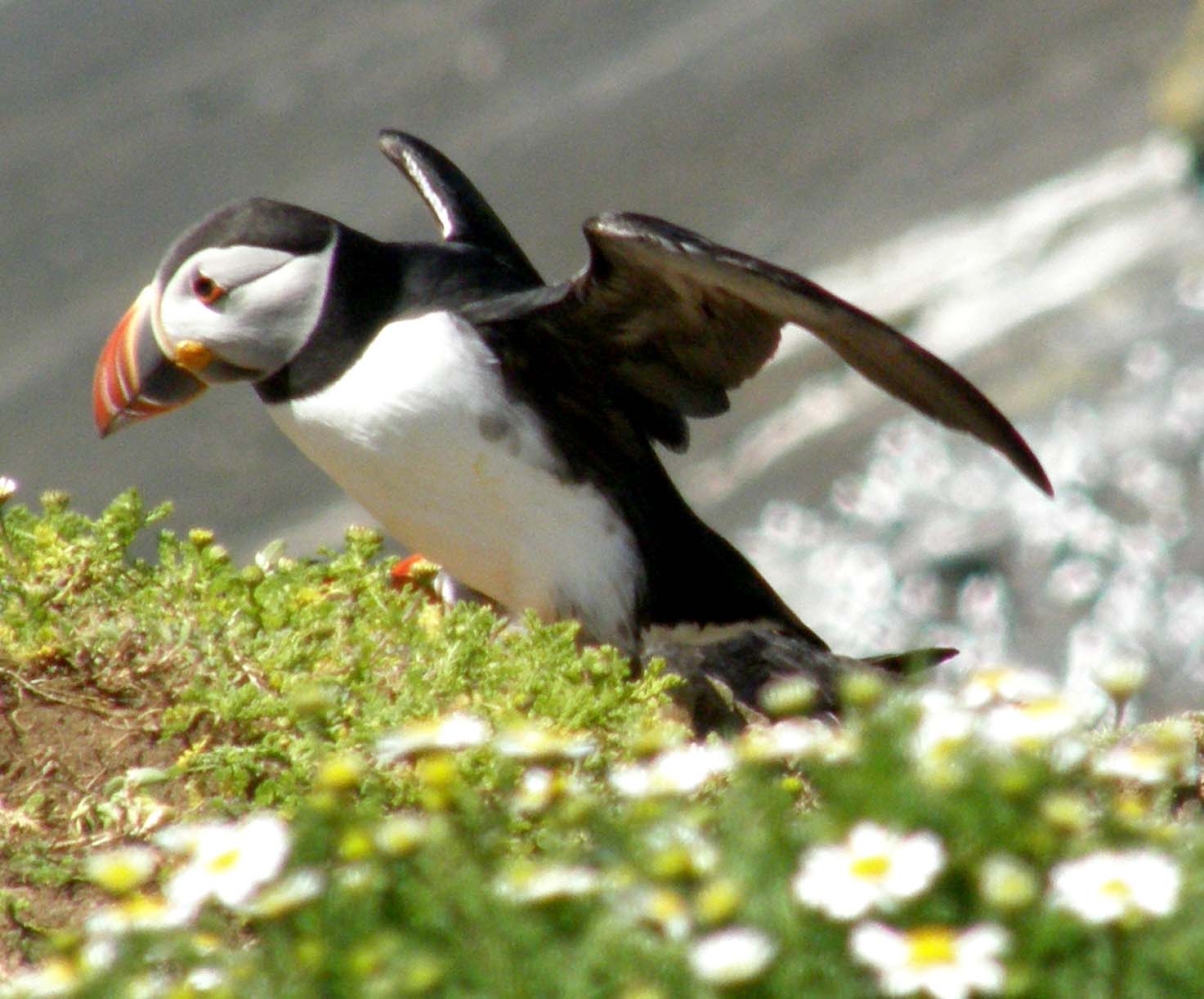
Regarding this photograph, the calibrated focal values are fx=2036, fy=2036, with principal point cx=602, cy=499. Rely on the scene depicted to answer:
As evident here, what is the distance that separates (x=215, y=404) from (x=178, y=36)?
2119 millimetres

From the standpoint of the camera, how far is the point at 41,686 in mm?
3088

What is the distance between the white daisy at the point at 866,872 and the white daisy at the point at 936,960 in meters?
0.03

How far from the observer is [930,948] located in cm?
169

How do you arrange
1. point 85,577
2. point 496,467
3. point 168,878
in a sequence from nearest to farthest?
point 168,878 < point 85,577 < point 496,467

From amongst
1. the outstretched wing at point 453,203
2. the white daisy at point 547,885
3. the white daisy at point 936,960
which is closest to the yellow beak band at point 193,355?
the outstretched wing at point 453,203

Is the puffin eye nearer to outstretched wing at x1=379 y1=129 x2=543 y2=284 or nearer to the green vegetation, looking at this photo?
outstretched wing at x1=379 y1=129 x2=543 y2=284

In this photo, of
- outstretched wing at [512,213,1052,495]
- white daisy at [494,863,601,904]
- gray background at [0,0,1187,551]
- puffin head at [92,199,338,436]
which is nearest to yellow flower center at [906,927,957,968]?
white daisy at [494,863,601,904]

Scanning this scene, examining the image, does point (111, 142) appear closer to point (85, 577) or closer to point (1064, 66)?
point (1064, 66)

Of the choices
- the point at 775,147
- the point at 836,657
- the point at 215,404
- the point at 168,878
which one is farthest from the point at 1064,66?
the point at 168,878

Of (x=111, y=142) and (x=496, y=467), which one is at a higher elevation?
(x=111, y=142)

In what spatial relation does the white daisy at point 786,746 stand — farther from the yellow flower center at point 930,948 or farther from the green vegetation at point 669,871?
the yellow flower center at point 930,948

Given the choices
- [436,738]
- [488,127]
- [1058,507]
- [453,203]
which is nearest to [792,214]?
[488,127]

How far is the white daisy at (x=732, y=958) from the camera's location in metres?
1.67

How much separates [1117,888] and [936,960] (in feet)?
0.57
